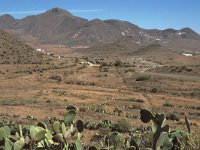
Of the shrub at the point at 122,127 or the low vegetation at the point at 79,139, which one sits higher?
the low vegetation at the point at 79,139

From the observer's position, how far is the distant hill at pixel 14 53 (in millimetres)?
82812

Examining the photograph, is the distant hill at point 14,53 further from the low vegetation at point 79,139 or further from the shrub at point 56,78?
the low vegetation at point 79,139

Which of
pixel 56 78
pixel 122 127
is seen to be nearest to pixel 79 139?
pixel 122 127

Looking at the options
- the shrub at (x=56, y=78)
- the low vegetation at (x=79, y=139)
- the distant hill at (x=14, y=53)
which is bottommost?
the shrub at (x=56, y=78)

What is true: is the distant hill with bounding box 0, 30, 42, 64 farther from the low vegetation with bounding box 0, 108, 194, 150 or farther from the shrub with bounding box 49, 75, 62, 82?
the low vegetation with bounding box 0, 108, 194, 150

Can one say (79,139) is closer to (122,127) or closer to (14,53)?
(122,127)

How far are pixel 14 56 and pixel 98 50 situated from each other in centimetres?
8399

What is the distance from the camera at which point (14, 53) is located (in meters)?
88.9

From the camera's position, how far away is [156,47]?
16100 centimetres

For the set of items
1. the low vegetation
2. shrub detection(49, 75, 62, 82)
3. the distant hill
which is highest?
the low vegetation

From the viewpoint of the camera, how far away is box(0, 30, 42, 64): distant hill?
82812 mm

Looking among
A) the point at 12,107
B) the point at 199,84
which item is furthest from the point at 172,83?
the point at 12,107

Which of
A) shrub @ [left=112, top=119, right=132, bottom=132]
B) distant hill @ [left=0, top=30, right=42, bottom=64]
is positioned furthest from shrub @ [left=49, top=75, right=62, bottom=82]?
shrub @ [left=112, top=119, right=132, bottom=132]

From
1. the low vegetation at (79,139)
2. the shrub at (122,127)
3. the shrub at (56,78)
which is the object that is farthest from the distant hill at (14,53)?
the low vegetation at (79,139)
